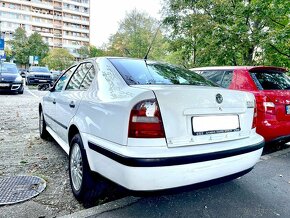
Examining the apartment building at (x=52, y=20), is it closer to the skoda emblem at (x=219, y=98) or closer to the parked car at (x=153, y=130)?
the parked car at (x=153, y=130)

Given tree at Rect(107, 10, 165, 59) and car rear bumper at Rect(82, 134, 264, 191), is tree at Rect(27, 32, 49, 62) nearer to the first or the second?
tree at Rect(107, 10, 165, 59)

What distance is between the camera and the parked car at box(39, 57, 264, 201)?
205 centimetres

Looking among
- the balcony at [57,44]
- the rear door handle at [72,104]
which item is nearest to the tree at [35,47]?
the balcony at [57,44]

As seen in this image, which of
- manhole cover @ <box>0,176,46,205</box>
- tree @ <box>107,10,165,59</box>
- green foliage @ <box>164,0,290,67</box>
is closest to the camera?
manhole cover @ <box>0,176,46,205</box>

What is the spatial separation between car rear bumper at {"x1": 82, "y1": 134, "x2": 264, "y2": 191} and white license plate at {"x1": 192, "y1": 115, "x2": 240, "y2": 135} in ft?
0.49

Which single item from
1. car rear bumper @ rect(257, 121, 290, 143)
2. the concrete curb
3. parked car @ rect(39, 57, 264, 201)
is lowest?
the concrete curb

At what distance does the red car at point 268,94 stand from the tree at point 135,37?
26.4m

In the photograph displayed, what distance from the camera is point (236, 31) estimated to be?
941 cm

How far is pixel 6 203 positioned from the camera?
264 cm

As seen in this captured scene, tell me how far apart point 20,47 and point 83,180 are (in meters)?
65.8

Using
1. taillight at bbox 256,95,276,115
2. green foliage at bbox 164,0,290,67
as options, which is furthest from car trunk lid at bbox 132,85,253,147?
green foliage at bbox 164,0,290,67

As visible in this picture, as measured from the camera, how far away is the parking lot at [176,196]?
2.57m

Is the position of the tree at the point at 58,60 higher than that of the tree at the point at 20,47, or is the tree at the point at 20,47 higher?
the tree at the point at 20,47

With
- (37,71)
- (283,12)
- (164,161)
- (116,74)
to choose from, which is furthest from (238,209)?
(37,71)
